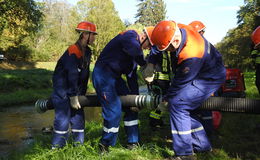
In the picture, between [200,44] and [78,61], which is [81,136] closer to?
[78,61]

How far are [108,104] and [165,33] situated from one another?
1.25 metres

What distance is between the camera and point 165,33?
9.46 feet

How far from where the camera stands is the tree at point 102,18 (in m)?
29.1

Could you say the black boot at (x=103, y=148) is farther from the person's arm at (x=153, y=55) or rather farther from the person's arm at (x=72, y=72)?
the person's arm at (x=153, y=55)

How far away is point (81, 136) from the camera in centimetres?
427

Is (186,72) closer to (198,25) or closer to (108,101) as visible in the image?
(108,101)

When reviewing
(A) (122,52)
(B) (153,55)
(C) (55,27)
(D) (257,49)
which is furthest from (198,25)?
(C) (55,27)

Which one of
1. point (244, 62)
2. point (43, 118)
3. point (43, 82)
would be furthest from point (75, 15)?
point (43, 118)

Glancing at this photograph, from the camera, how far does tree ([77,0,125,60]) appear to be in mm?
29062

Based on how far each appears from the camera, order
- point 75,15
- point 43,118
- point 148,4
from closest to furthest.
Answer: point 43,118 < point 75,15 < point 148,4

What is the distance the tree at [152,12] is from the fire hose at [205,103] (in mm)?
54490

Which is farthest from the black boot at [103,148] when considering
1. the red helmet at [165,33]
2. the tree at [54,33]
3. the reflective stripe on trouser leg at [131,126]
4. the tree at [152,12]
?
the tree at [152,12]

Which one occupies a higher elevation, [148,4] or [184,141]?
[148,4]

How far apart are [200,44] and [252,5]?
43160 mm
